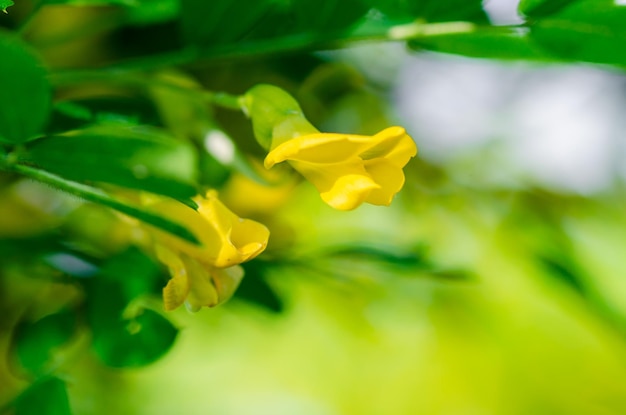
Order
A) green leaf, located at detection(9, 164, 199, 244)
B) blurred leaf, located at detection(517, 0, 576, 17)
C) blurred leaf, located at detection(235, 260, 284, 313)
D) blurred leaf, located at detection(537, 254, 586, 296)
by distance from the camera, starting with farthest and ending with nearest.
A: 1. blurred leaf, located at detection(537, 254, 586, 296)
2. blurred leaf, located at detection(235, 260, 284, 313)
3. blurred leaf, located at detection(517, 0, 576, 17)
4. green leaf, located at detection(9, 164, 199, 244)

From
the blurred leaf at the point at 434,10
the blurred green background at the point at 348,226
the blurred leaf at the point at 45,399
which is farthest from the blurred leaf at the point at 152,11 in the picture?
the blurred leaf at the point at 45,399

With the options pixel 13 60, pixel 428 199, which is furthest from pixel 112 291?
pixel 428 199

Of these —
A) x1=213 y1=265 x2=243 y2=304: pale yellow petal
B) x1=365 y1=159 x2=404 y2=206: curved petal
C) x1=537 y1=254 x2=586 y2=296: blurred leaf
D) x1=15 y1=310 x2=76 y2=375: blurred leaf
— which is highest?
x1=365 y1=159 x2=404 y2=206: curved petal

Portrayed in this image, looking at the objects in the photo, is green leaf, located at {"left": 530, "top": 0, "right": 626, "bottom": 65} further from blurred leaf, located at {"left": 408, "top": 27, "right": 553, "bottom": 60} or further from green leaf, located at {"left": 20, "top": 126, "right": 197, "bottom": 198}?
green leaf, located at {"left": 20, "top": 126, "right": 197, "bottom": 198}

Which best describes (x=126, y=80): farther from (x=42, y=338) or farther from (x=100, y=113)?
(x=42, y=338)

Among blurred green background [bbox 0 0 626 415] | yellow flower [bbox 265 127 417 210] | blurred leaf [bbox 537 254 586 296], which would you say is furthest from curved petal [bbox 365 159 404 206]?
blurred leaf [bbox 537 254 586 296]

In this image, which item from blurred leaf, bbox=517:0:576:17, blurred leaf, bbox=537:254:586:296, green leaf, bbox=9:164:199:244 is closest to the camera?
green leaf, bbox=9:164:199:244

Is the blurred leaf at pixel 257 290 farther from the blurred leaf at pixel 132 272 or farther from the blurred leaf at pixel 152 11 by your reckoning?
the blurred leaf at pixel 152 11

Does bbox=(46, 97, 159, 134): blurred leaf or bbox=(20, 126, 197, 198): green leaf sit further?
bbox=(46, 97, 159, 134): blurred leaf

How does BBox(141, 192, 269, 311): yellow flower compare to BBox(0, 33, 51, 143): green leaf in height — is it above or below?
below
